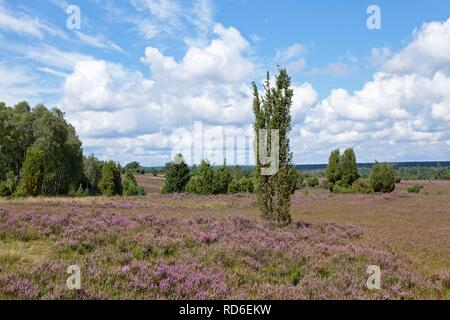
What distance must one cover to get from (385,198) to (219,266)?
47.5 m

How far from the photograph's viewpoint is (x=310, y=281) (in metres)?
9.48

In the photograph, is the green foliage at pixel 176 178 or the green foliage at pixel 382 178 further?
the green foliage at pixel 176 178

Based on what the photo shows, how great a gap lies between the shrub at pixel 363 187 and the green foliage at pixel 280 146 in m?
49.4

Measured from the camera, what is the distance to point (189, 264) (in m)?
10.3

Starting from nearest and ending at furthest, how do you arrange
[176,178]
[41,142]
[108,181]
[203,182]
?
[108,181] < [41,142] < [203,182] < [176,178]

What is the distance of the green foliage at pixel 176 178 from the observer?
65.6m

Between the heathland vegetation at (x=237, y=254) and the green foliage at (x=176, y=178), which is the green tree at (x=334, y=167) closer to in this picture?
the green foliage at (x=176, y=178)

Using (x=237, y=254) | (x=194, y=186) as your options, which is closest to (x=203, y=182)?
(x=194, y=186)

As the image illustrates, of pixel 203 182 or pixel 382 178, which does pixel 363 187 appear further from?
pixel 203 182

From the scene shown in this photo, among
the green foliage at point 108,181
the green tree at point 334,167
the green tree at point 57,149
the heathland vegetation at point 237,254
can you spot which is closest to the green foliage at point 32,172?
the green foliage at point 108,181

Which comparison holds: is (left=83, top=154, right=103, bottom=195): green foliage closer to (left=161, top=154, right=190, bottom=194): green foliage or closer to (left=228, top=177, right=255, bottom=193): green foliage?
(left=161, top=154, right=190, bottom=194): green foliage

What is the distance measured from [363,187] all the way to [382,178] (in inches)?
129

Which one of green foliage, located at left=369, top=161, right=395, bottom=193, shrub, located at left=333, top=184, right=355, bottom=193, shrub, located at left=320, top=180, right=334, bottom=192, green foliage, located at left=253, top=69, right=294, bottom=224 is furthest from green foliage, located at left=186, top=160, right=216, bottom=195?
green foliage, located at left=253, top=69, right=294, bottom=224

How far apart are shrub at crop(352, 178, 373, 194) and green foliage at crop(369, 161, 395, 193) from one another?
37.5 inches
